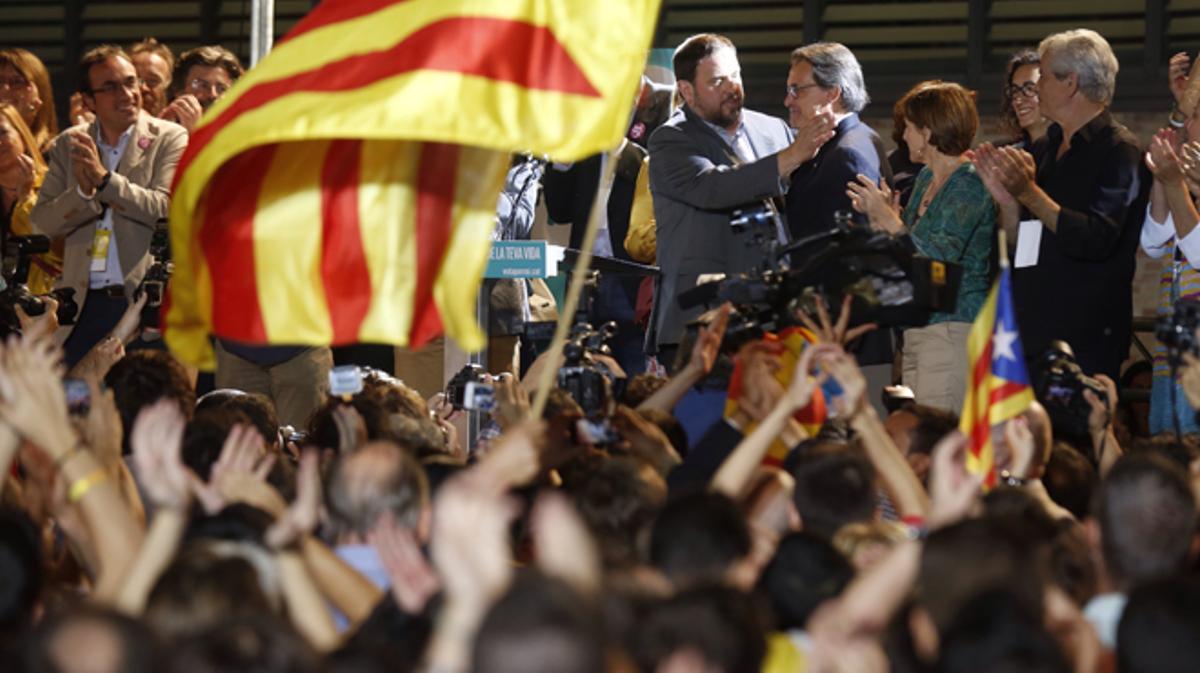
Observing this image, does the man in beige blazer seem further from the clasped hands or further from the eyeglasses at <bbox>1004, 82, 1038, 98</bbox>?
the eyeglasses at <bbox>1004, 82, 1038, 98</bbox>

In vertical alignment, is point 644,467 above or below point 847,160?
below

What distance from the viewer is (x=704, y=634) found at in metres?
3.51

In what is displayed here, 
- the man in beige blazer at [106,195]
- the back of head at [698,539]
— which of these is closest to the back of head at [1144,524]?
the back of head at [698,539]

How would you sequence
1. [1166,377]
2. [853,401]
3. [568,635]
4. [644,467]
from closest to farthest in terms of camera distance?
1. [568,635]
2. [644,467]
3. [853,401]
4. [1166,377]

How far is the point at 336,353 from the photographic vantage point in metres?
9.86

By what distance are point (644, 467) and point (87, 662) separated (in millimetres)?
2102

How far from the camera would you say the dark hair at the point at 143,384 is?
21.8 feet

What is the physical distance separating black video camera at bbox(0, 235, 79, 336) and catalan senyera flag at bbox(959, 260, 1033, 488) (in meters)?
3.82

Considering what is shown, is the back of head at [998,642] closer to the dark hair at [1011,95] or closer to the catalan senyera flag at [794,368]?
the catalan senyera flag at [794,368]

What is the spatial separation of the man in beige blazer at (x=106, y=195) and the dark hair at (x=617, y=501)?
13.1 ft

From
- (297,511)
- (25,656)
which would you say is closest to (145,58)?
(297,511)

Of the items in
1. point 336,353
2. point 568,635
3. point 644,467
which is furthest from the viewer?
point 336,353

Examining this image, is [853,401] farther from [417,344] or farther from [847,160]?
[847,160]

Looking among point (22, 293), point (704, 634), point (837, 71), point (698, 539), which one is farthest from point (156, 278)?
point (704, 634)
